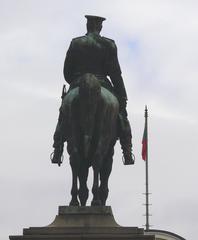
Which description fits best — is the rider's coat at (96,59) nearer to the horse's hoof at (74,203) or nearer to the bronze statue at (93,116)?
the bronze statue at (93,116)

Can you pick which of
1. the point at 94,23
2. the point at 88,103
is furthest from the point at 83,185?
the point at 94,23

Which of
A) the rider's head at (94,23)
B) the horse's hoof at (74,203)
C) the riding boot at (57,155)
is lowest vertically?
the horse's hoof at (74,203)

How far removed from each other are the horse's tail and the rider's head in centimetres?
161

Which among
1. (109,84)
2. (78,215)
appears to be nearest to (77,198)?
(78,215)

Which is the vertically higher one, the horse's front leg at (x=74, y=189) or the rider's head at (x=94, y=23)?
the rider's head at (x=94, y=23)

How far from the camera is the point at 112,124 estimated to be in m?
27.7

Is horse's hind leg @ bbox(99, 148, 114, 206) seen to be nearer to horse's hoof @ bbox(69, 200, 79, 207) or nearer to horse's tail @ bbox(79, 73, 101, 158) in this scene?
horse's tail @ bbox(79, 73, 101, 158)

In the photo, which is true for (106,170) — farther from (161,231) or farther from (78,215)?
(161,231)

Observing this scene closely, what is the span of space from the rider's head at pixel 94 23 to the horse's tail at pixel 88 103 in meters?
1.61

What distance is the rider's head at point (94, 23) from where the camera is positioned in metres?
28.7

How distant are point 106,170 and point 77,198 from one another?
1.01 metres

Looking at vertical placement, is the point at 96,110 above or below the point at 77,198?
above

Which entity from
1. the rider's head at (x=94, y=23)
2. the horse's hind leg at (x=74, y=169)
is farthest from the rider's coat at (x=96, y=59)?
the horse's hind leg at (x=74, y=169)

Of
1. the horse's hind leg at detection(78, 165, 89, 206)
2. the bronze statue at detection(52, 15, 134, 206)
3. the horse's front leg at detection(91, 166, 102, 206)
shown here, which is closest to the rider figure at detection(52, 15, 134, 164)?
the bronze statue at detection(52, 15, 134, 206)
